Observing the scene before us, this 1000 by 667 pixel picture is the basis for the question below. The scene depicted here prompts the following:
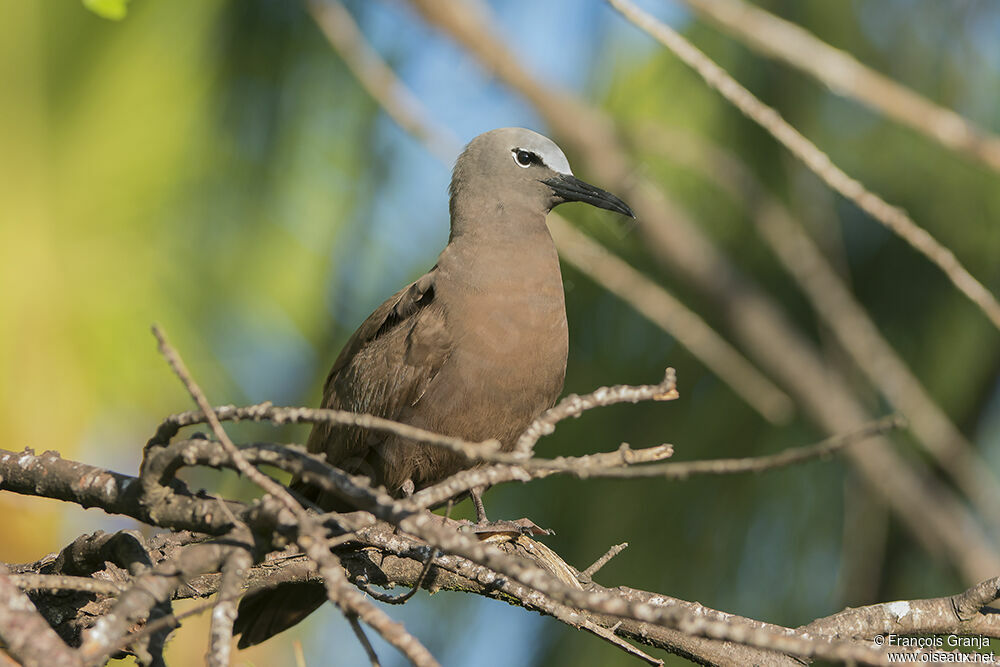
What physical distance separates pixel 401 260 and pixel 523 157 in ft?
6.06

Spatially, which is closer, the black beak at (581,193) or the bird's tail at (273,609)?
the bird's tail at (273,609)

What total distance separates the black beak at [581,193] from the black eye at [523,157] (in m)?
0.12

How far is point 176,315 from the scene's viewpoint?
485 centimetres

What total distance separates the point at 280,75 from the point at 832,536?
421 centimetres

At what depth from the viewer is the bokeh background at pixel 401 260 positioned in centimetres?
457

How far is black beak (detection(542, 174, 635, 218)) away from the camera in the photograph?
404 centimetres

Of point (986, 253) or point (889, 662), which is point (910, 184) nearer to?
point (986, 253)

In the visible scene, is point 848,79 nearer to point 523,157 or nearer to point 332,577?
point 523,157

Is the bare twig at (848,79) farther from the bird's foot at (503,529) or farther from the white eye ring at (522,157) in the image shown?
the bird's foot at (503,529)

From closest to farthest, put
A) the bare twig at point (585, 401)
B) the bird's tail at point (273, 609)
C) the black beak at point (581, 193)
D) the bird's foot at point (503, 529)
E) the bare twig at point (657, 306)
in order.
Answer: the bare twig at point (585, 401), the bird's foot at point (503, 529), the bird's tail at point (273, 609), the black beak at point (581, 193), the bare twig at point (657, 306)

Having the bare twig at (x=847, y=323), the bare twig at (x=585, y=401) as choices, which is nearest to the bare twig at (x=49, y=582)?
the bare twig at (x=585, y=401)

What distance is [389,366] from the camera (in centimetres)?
382

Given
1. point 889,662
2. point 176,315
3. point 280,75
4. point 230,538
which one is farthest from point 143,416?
point 889,662

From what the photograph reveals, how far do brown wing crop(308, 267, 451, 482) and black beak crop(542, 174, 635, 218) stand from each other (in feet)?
2.06
